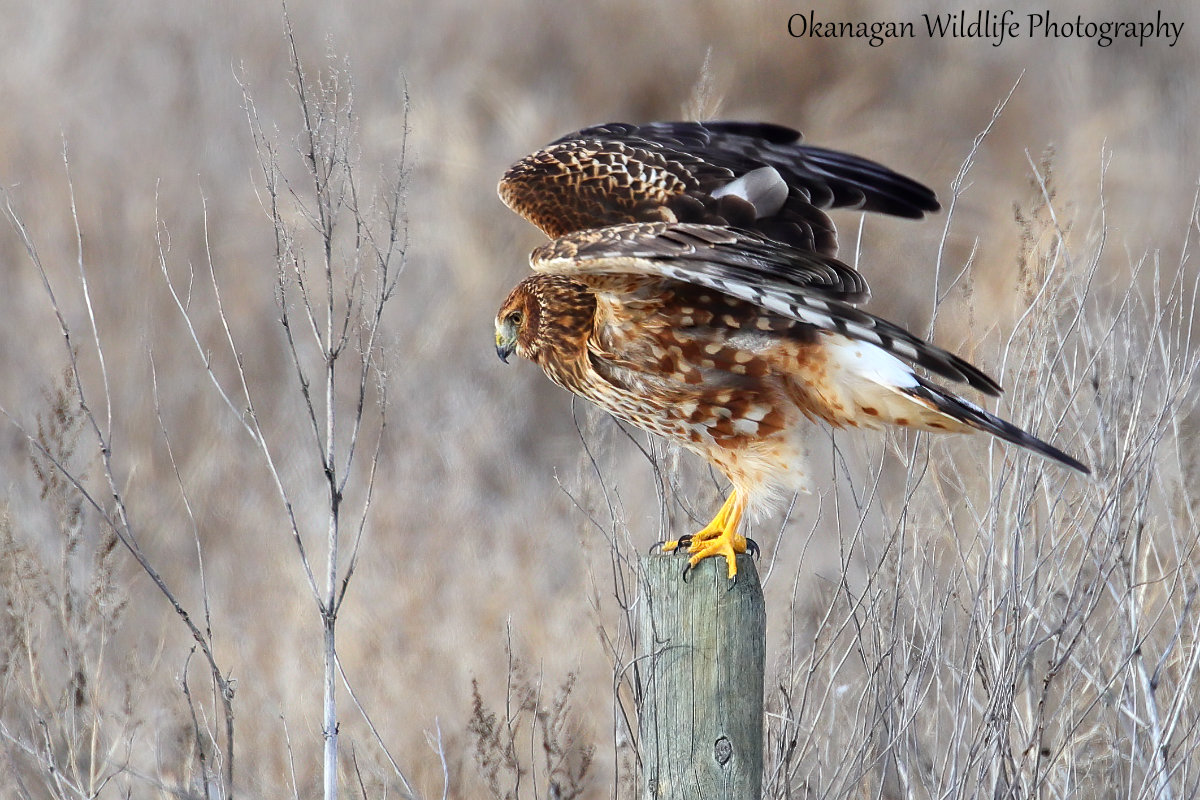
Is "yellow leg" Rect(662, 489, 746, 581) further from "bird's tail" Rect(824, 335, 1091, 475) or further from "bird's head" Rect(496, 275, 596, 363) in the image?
"bird's head" Rect(496, 275, 596, 363)

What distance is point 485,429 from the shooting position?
23.0 feet

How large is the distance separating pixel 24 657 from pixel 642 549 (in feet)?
7.35

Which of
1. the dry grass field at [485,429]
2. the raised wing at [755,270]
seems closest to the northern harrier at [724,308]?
the raised wing at [755,270]

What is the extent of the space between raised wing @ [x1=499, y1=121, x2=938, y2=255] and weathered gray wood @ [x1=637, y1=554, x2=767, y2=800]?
902 mm

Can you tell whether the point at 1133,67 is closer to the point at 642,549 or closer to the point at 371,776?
the point at 642,549

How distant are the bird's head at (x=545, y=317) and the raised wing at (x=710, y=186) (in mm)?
208

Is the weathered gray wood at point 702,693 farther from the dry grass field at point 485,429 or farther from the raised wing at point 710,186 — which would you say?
the raised wing at point 710,186

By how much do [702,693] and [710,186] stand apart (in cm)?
121

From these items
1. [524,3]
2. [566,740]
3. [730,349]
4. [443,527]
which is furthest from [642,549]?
[524,3]

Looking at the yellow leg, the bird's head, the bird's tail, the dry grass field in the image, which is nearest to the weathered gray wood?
the yellow leg

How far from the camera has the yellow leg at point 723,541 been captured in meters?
2.58

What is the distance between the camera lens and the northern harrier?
2396mm

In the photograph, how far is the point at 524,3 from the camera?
9125mm

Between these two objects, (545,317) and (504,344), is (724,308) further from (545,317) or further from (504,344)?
(504,344)
